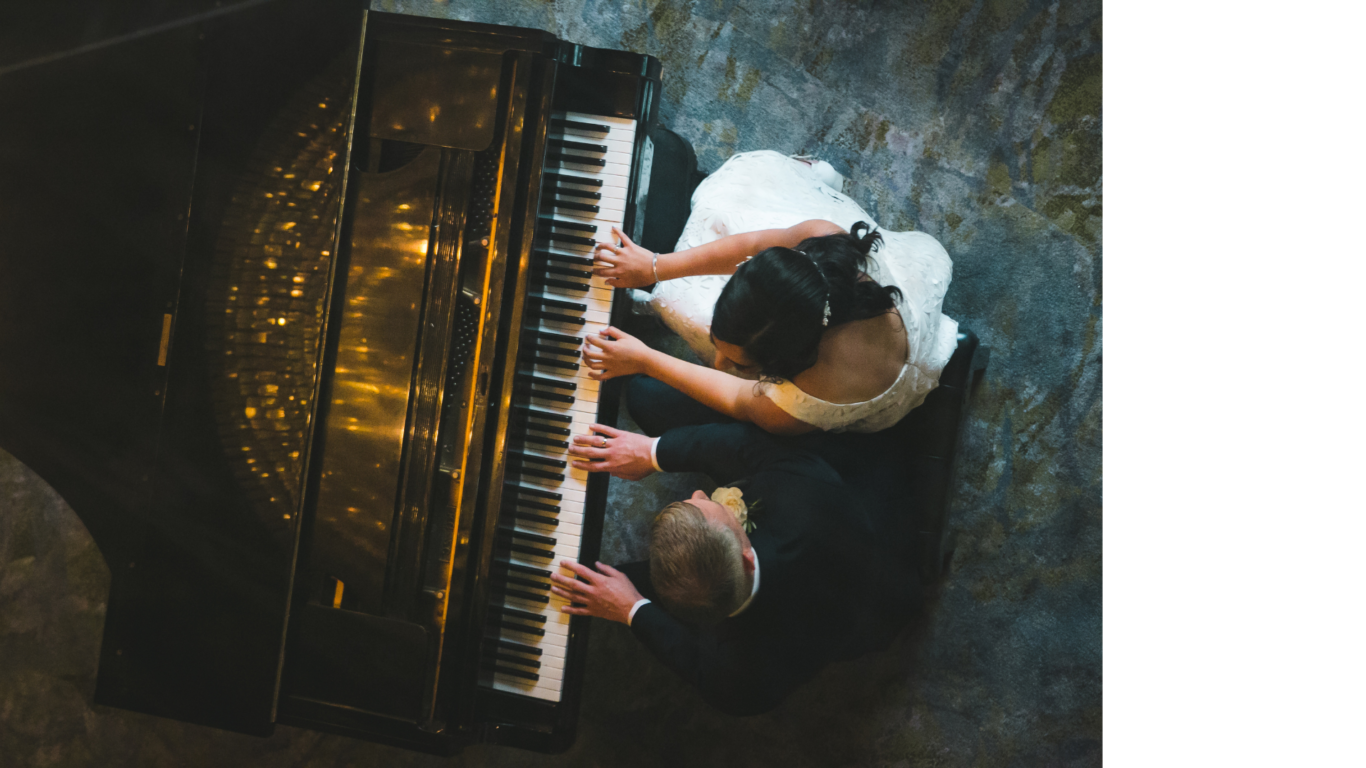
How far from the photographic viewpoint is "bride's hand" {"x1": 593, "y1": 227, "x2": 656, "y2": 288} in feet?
6.49

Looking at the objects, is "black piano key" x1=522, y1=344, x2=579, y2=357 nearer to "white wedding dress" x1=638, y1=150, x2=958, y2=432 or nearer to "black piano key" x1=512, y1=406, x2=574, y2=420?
"black piano key" x1=512, y1=406, x2=574, y2=420

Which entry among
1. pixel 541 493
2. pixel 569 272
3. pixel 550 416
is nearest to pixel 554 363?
pixel 550 416

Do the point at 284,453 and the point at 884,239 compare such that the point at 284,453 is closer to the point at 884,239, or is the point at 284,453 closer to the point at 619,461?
the point at 619,461

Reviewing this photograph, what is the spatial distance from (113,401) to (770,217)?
185cm

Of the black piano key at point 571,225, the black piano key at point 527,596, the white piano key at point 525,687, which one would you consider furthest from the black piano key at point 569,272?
the white piano key at point 525,687

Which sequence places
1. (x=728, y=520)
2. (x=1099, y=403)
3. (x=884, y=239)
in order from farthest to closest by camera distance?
1. (x=1099, y=403)
2. (x=884, y=239)
3. (x=728, y=520)

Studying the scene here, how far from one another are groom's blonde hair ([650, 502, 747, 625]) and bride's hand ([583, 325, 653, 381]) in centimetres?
47

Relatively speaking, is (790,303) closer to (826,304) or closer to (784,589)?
(826,304)

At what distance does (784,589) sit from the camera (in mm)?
1860

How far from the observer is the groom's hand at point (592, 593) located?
2.00 meters

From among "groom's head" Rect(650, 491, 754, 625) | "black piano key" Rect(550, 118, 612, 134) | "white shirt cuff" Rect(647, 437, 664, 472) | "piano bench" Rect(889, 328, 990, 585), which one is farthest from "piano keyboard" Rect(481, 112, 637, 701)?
"piano bench" Rect(889, 328, 990, 585)

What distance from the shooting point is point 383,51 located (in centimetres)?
181

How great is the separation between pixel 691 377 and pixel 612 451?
1.02 ft

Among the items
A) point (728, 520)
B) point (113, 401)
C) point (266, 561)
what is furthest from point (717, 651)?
point (113, 401)
